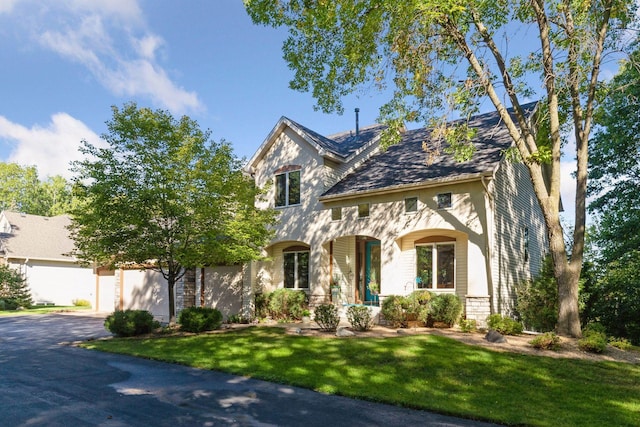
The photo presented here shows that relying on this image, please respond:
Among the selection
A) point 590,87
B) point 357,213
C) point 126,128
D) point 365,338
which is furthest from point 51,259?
point 590,87

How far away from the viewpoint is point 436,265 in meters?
15.3

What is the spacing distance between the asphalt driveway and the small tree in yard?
21.5m

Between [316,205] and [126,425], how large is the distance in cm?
1273

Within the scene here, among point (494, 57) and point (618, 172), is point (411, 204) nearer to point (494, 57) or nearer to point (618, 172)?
point (494, 57)

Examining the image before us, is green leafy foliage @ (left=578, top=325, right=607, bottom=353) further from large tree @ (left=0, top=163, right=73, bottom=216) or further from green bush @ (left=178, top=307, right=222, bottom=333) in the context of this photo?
large tree @ (left=0, top=163, right=73, bottom=216)

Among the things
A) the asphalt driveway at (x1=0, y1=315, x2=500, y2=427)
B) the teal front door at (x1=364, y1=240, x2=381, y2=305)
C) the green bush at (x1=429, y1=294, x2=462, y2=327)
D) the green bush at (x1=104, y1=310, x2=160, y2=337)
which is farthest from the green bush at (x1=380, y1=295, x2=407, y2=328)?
the green bush at (x1=104, y1=310, x2=160, y2=337)

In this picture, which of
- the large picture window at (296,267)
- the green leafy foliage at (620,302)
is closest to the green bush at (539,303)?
Result: the green leafy foliage at (620,302)

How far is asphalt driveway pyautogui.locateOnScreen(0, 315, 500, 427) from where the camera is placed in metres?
5.91

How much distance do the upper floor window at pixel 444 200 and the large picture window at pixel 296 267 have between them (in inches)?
240

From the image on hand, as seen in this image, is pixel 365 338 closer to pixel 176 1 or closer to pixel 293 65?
pixel 293 65

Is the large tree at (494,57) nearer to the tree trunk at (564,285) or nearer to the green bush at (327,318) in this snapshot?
the tree trunk at (564,285)

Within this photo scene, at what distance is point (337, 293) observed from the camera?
17.2 meters

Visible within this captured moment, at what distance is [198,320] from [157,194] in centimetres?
421

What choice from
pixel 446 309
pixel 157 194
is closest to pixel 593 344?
pixel 446 309
